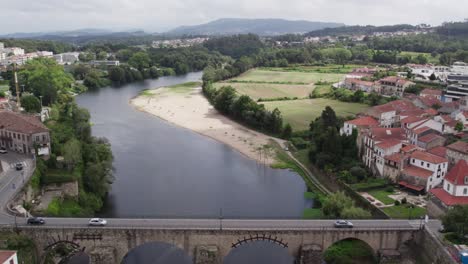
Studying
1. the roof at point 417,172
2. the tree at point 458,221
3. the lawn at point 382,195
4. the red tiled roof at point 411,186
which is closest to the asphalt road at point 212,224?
the tree at point 458,221

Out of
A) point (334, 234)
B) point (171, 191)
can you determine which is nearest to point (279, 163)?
point (171, 191)

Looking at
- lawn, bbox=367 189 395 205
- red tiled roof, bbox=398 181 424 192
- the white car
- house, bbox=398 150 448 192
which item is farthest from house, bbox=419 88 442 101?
the white car

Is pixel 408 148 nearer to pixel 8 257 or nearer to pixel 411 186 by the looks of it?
pixel 411 186

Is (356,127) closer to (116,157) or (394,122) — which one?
(394,122)

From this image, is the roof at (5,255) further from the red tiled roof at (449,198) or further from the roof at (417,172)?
the roof at (417,172)

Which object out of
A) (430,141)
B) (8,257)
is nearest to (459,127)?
(430,141)
